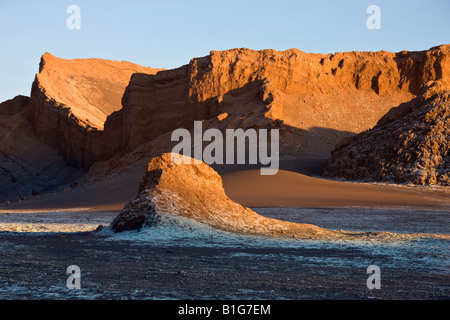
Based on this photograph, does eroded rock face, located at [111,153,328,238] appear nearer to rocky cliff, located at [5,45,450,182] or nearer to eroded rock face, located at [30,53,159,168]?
rocky cliff, located at [5,45,450,182]

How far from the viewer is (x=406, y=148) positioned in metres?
26.9

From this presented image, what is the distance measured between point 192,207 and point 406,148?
1758 cm

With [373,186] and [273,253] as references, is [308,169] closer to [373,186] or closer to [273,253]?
[373,186]

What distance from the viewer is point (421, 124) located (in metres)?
27.5

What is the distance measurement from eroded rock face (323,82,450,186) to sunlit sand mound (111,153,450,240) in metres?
→ 15.1

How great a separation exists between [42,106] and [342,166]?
3570 cm

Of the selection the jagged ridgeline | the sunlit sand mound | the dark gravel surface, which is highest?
the jagged ridgeline

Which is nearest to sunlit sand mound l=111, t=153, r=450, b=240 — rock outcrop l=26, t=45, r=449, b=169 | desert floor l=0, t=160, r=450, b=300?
desert floor l=0, t=160, r=450, b=300

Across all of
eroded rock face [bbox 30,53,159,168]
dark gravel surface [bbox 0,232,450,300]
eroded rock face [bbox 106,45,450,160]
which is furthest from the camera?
eroded rock face [bbox 30,53,159,168]

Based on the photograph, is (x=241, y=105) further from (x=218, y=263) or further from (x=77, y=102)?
(x=218, y=263)

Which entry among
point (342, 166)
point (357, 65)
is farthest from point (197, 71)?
point (342, 166)

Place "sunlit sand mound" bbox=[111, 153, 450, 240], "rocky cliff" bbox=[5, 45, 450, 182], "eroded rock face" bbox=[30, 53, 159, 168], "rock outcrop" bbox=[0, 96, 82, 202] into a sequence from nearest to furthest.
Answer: "sunlit sand mound" bbox=[111, 153, 450, 240] → "rocky cliff" bbox=[5, 45, 450, 182] → "rock outcrop" bbox=[0, 96, 82, 202] → "eroded rock face" bbox=[30, 53, 159, 168]

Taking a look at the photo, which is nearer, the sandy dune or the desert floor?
the desert floor

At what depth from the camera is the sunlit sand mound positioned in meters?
11.4
